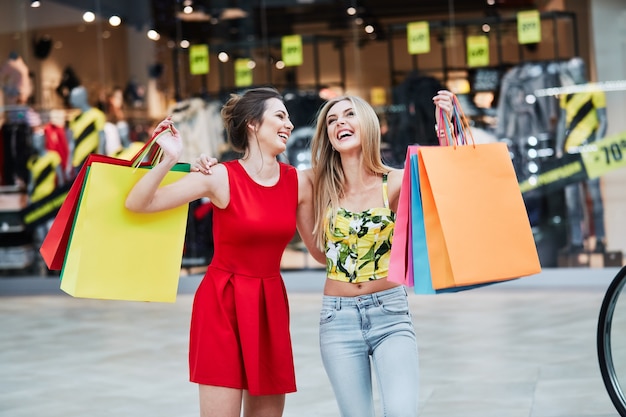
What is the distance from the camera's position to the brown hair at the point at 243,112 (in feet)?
11.4

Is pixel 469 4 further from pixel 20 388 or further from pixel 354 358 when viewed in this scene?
pixel 354 358

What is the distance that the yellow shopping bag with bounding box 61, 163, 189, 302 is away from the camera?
3.29 metres

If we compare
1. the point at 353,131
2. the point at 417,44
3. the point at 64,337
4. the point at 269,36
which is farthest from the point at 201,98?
the point at 353,131

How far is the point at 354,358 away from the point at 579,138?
805cm

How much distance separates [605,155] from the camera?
10586mm

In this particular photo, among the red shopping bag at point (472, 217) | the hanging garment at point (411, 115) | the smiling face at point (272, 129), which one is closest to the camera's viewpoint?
the red shopping bag at point (472, 217)

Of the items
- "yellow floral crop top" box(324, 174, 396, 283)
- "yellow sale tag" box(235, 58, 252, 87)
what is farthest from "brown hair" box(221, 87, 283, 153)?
"yellow sale tag" box(235, 58, 252, 87)

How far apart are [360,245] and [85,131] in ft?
30.5

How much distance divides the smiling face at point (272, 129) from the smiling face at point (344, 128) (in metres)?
0.16

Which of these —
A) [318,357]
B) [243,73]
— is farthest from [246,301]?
[243,73]

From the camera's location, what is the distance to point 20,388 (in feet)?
20.3

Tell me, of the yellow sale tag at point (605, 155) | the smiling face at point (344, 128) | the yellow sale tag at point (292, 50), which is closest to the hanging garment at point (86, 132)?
the yellow sale tag at point (292, 50)

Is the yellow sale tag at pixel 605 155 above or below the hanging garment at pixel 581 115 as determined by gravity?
below

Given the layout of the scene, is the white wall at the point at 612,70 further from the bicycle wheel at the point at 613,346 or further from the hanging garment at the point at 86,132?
the bicycle wheel at the point at 613,346
